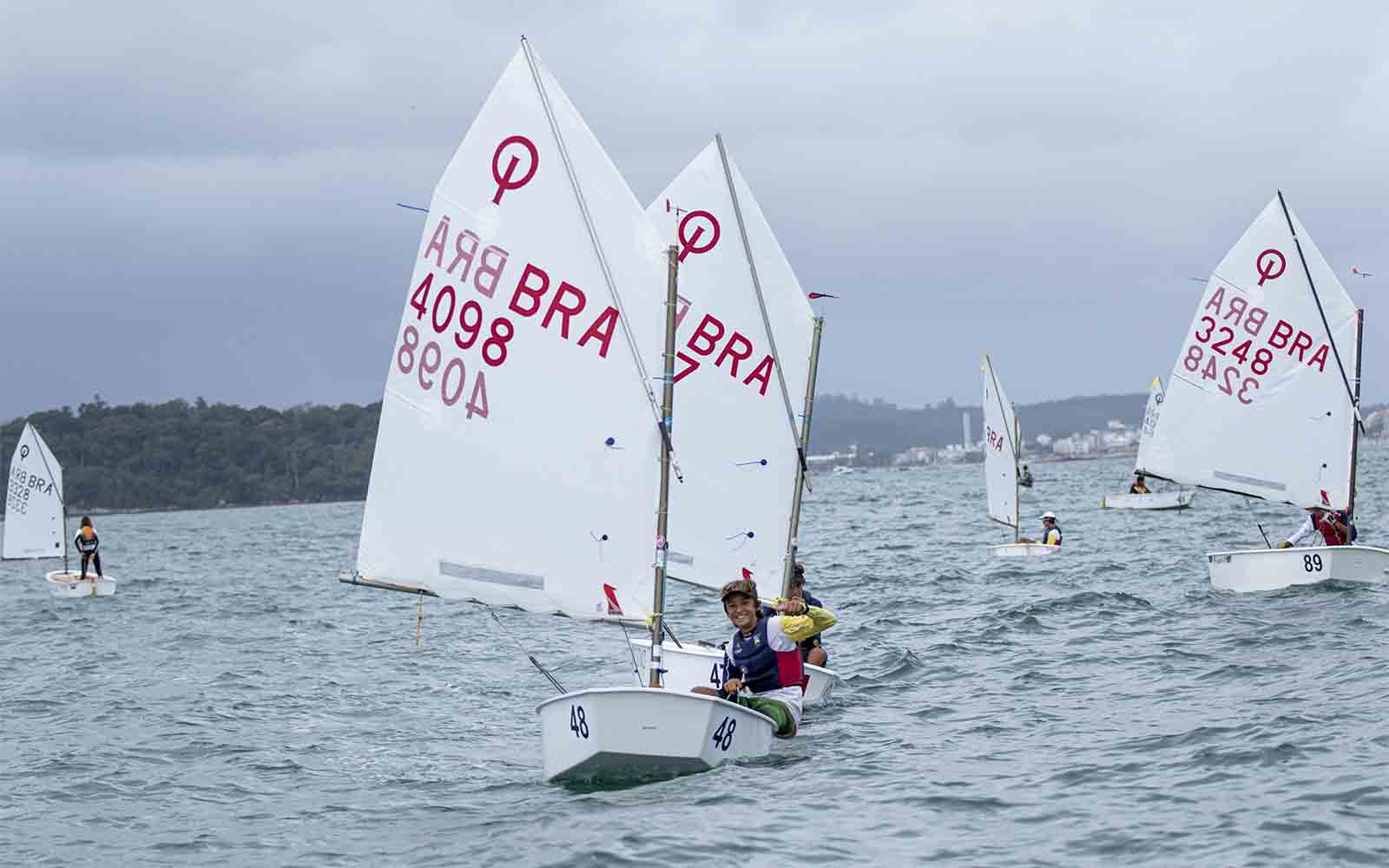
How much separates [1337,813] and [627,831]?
5107 mm

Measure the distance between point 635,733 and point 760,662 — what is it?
86.5 inches

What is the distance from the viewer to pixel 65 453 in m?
168

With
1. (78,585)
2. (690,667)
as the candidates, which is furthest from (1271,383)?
(78,585)

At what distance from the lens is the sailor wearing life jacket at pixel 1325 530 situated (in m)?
25.1

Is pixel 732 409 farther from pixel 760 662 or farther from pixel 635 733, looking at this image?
pixel 635 733

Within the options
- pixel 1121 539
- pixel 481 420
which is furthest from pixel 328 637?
pixel 1121 539

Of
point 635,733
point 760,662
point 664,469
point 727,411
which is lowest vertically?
point 635,733

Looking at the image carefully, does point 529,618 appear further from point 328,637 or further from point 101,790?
point 101,790

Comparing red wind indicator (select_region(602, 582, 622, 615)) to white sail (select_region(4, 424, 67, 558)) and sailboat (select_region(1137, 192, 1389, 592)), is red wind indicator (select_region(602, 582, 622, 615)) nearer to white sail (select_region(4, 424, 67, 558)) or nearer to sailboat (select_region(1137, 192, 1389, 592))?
sailboat (select_region(1137, 192, 1389, 592))

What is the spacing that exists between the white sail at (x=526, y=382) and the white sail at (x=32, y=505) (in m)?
35.2

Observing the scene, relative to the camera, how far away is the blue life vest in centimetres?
1459

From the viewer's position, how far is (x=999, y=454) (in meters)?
42.8

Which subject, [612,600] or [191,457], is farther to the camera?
[191,457]

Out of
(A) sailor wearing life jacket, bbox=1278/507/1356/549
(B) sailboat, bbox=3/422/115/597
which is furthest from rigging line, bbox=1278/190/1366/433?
(B) sailboat, bbox=3/422/115/597
